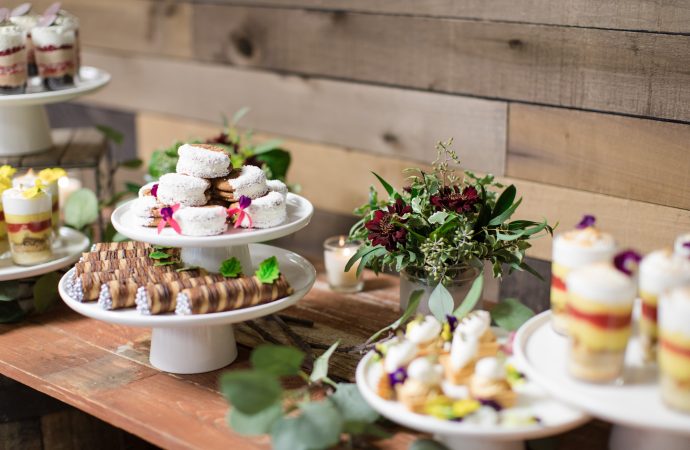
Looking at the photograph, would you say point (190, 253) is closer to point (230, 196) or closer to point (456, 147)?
point (230, 196)

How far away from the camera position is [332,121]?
84.9 inches

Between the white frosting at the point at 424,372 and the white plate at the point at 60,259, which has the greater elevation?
the white frosting at the point at 424,372

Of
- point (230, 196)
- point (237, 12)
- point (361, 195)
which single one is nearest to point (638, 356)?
Answer: point (230, 196)

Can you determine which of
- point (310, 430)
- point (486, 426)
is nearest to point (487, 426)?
point (486, 426)

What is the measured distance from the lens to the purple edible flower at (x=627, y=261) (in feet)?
3.19

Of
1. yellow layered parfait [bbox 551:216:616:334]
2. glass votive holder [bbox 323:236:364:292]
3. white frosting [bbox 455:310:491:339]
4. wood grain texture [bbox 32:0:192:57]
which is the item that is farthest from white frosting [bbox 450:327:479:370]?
wood grain texture [bbox 32:0:192:57]

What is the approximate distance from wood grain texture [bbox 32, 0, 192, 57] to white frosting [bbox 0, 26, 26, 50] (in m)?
0.84

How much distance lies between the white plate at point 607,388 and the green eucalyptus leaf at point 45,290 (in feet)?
2.85

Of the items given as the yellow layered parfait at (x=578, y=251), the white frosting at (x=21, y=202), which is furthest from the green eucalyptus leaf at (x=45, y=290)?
the yellow layered parfait at (x=578, y=251)

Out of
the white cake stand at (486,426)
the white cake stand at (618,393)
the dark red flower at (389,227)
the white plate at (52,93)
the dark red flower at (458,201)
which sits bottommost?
the white cake stand at (486,426)

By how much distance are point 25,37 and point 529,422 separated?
119 cm

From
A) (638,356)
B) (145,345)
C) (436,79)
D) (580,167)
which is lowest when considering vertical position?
(145,345)

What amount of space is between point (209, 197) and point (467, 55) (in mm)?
799

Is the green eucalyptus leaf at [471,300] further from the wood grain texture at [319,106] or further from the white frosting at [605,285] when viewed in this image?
the wood grain texture at [319,106]
